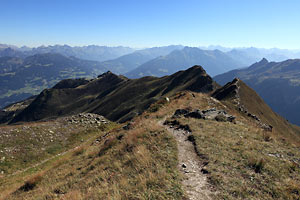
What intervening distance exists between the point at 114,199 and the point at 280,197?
23.7 ft

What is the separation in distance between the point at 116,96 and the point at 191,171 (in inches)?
4364

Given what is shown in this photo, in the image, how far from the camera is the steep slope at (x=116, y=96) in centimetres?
8076

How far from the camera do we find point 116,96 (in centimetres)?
11775

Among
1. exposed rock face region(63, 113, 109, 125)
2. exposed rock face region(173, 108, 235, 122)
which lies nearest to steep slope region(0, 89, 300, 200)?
exposed rock face region(173, 108, 235, 122)

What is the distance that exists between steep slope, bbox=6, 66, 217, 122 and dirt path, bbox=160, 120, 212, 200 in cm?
4791

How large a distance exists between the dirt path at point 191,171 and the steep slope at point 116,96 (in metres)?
47.9

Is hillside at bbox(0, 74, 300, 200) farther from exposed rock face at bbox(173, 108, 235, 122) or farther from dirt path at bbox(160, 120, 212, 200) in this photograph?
exposed rock face at bbox(173, 108, 235, 122)

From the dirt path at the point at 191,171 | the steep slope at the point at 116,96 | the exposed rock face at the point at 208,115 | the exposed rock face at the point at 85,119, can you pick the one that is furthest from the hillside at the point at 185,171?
the steep slope at the point at 116,96

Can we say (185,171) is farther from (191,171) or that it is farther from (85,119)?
(85,119)

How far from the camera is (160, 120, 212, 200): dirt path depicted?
7875 millimetres

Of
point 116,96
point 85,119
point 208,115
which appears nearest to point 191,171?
point 208,115

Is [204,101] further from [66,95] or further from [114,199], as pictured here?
[66,95]

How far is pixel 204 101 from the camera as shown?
103 ft

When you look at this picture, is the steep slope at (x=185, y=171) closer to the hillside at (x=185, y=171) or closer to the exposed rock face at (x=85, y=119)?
the hillside at (x=185, y=171)
